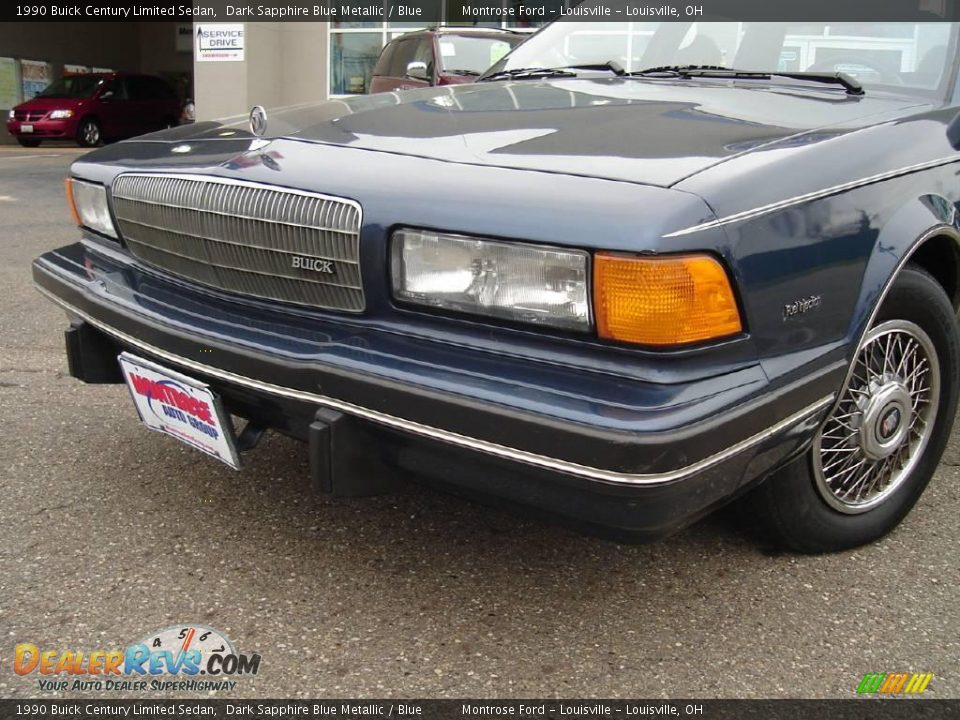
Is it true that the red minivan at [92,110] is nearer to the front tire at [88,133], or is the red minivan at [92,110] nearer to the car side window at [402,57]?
the front tire at [88,133]

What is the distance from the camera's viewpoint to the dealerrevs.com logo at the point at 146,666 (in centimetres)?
188

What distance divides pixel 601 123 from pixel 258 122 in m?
0.93

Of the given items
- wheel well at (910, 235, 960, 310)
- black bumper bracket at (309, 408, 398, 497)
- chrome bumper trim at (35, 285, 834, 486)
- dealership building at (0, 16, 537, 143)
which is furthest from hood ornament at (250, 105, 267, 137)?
dealership building at (0, 16, 537, 143)

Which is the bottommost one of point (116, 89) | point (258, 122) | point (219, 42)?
point (116, 89)

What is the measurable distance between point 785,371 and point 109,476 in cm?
200

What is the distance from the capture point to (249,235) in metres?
2.14

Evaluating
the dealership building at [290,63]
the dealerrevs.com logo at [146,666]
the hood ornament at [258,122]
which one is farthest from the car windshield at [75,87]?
the dealerrevs.com logo at [146,666]

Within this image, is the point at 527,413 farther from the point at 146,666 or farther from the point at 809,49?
the point at 809,49

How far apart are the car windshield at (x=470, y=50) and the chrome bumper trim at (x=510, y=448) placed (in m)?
7.16

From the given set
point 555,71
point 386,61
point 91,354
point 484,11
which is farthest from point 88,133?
point 91,354

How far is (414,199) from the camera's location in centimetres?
190

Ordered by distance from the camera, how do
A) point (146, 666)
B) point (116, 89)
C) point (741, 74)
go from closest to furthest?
point (146, 666)
point (741, 74)
point (116, 89)

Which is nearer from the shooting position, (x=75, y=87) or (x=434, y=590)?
(x=434, y=590)

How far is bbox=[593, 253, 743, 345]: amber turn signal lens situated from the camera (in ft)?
5.59
